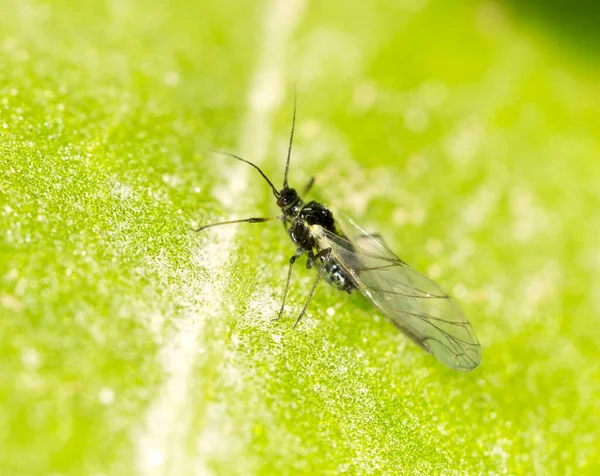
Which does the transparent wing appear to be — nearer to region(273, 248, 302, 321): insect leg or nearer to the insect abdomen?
the insect abdomen

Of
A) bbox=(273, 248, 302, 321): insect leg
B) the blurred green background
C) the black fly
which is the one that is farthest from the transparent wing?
bbox=(273, 248, 302, 321): insect leg

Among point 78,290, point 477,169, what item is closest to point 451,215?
point 477,169

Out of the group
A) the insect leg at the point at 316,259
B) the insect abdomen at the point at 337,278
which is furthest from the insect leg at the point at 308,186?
the insect abdomen at the point at 337,278

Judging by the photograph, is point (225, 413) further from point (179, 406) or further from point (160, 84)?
point (160, 84)

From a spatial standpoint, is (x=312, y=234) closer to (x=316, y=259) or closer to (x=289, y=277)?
(x=316, y=259)

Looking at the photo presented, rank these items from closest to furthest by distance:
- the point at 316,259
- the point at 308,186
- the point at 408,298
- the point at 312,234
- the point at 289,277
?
the point at 289,277 < the point at 408,298 < the point at 316,259 < the point at 312,234 < the point at 308,186

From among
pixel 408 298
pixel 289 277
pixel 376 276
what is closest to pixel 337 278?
pixel 376 276
